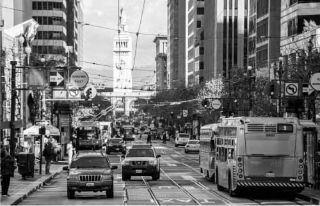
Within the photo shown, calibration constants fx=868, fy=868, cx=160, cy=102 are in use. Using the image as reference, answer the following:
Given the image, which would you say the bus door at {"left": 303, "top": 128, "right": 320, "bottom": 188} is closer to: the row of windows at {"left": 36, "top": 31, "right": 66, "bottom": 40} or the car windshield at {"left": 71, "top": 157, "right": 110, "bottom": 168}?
the car windshield at {"left": 71, "top": 157, "right": 110, "bottom": 168}

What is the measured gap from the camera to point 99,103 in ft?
548

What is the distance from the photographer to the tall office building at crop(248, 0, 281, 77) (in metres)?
99.8

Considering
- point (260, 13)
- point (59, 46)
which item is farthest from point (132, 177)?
point (59, 46)

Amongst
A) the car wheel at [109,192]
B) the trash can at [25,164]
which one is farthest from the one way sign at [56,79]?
the car wheel at [109,192]

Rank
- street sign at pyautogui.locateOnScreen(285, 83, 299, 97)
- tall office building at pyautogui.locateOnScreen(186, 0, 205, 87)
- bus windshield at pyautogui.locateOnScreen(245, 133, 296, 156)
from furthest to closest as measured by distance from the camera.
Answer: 1. tall office building at pyautogui.locateOnScreen(186, 0, 205, 87)
2. street sign at pyautogui.locateOnScreen(285, 83, 299, 97)
3. bus windshield at pyautogui.locateOnScreen(245, 133, 296, 156)

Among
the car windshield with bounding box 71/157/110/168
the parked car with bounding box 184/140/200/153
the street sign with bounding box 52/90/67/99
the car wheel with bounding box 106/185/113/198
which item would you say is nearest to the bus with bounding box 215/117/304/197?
the car wheel with bounding box 106/185/113/198

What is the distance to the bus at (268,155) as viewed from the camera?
3200cm

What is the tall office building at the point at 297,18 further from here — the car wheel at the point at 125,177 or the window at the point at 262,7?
the car wheel at the point at 125,177

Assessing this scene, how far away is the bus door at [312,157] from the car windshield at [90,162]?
852cm

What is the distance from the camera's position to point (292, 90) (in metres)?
46.3

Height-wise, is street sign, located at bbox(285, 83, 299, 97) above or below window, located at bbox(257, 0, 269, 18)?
below

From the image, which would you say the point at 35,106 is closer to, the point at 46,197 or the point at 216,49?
the point at 46,197

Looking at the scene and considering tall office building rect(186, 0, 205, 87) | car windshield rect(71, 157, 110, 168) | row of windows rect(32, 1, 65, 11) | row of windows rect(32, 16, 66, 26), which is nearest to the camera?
car windshield rect(71, 157, 110, 168)

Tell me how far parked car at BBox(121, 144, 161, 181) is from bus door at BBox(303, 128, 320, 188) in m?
10.8
